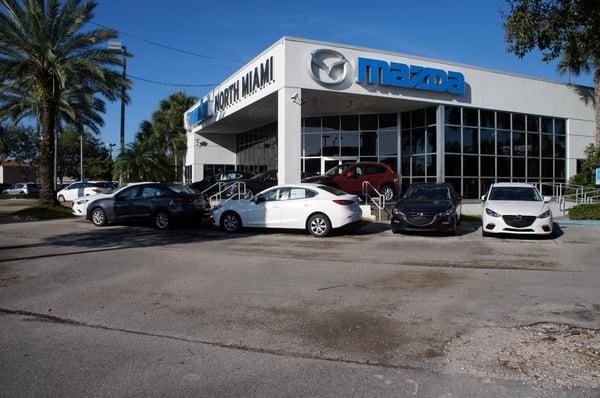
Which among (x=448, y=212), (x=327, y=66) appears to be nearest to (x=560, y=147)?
(x=327, y=66)

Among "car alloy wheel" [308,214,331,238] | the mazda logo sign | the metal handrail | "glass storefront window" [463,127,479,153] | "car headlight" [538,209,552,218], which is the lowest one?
"car alloy wheel" [308,214,331,238]

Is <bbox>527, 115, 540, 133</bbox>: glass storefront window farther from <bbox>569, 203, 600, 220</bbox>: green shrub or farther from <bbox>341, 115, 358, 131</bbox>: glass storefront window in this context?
<bbox>341, 115, 358, 131</bbox>: glass storefront window

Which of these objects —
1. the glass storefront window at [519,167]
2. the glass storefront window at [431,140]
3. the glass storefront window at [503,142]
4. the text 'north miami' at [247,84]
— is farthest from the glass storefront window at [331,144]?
the glass storefront window at [519,167]

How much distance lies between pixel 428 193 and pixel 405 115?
11675mm

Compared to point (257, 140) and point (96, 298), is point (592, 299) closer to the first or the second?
point (96, 298)

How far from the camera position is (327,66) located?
830 inches

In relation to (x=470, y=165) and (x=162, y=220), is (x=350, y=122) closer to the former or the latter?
(x=470, y=165)

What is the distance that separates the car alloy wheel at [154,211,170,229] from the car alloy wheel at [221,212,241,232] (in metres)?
1.99

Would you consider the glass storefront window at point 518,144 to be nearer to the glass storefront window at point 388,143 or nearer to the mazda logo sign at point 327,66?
the glass storefront window at point 388,143

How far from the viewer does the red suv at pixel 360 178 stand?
2000 cm

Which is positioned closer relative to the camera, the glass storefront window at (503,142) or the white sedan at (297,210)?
the white sedan at (297,210)

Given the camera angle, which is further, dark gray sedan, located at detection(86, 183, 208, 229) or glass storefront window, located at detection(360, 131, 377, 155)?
glass storefront window, located at detection(360, 131, 377, 155)

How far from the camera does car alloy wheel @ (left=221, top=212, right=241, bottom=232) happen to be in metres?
16.0

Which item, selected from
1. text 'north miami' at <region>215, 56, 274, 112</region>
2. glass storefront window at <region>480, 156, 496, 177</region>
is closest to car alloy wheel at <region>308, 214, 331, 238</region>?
text 'north miami' at <region>215, 56, 274, 112</region>
